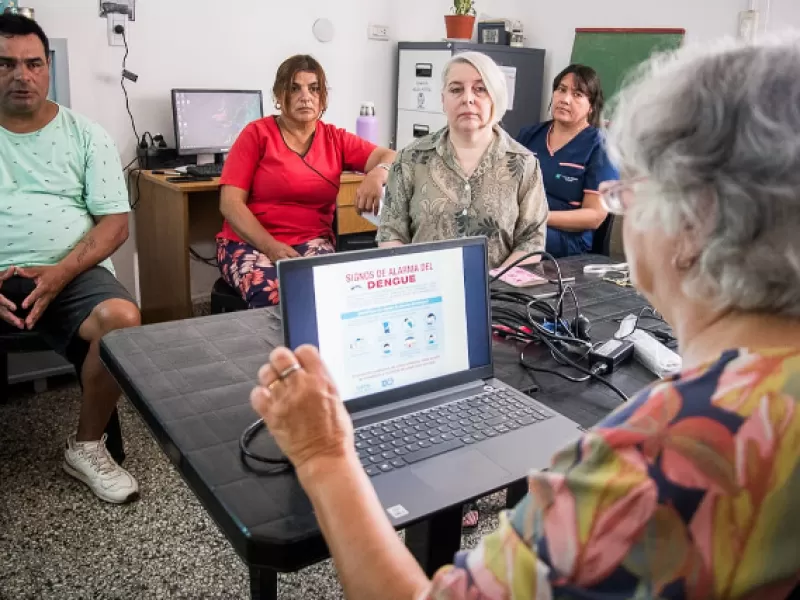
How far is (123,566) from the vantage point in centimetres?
171

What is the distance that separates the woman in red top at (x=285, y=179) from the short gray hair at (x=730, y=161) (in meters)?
1.82

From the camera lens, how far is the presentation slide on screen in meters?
1.00

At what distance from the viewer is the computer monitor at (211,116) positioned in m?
3.16

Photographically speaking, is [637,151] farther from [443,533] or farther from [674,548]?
[443,533]

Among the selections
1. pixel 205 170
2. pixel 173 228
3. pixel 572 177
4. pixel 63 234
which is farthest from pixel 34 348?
pixel 572 177

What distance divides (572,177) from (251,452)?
7.13ft

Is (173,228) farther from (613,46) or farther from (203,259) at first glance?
(613,46)

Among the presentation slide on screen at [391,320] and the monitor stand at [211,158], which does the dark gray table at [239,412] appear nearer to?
the presentation slide on screen at [391,320]

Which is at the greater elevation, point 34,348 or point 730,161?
point 730,161

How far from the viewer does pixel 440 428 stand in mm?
1018

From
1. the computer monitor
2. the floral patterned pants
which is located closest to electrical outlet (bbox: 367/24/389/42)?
the computer monitor

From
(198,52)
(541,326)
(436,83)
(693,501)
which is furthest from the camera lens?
(436,83)

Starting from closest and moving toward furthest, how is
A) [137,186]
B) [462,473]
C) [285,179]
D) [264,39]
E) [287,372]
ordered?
[287,372], [462,473], [285,179], [137,186], [264,39]

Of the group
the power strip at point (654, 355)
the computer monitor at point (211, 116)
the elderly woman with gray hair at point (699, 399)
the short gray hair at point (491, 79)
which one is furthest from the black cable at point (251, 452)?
the computer monitor at point (211, 116)
